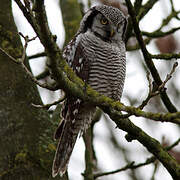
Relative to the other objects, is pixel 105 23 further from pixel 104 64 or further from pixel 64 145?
pixel 64 145

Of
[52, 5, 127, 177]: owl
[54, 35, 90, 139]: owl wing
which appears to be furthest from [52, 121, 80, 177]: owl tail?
[54, 35, 90, 139]: owl wing

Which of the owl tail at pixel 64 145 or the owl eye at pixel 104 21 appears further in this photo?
the owl eye at pixel 104 21

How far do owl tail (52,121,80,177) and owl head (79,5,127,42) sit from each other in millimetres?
1029

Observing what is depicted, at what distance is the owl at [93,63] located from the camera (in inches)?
145

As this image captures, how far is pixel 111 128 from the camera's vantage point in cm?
643

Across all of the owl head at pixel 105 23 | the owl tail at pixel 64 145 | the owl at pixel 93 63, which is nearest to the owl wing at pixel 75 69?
the owl at pixel 93 63

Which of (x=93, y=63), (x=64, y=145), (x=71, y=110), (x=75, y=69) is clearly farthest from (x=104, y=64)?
(x=64, y=145)

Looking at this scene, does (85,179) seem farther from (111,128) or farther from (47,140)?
(111,128)

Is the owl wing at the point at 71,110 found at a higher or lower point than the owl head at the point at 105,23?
lower

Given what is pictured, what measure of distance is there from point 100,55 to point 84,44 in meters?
0.20

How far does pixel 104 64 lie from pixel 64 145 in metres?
0.90

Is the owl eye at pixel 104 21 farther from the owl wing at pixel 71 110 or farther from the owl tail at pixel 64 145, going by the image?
the owl tail at pixel 64 145

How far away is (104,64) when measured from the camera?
3.77 m

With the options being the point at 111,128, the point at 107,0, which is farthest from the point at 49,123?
the point at 111,128
